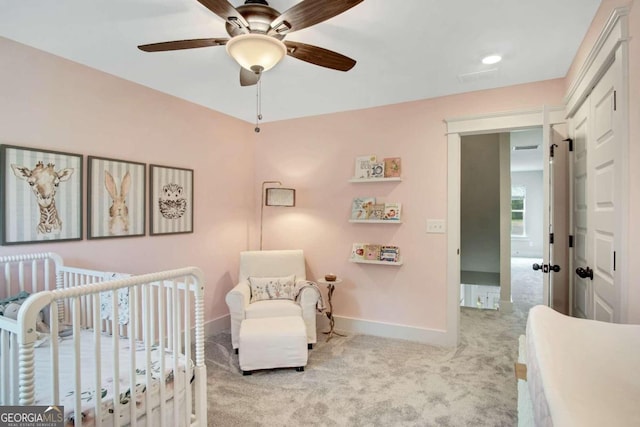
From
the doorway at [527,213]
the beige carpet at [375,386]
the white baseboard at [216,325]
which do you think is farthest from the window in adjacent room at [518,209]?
the white baseboard at [216,325]

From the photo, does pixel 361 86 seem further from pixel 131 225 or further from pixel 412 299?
pixel 131 225

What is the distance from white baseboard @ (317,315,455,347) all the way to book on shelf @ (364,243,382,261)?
67 cm

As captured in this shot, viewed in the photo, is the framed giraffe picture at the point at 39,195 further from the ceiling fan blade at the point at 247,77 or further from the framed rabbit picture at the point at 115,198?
the ceiling fan blade at the point at 247,77

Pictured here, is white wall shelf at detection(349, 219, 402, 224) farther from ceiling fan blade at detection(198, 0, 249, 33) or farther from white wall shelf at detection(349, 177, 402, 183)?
ceiling fan blade at detection(198, 0, 249, 33)

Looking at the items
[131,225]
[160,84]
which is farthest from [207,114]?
[131,225]

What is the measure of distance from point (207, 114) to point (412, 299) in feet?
9.23

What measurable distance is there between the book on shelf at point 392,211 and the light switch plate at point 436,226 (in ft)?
0.99

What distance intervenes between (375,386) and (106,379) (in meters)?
1.71

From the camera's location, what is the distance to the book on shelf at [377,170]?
133 inches

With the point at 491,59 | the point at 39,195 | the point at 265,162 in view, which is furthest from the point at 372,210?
the point at 39,195

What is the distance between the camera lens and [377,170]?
339 cm

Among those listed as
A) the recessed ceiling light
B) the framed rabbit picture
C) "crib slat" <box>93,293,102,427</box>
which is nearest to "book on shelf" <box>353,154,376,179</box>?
the recessed ceiling light

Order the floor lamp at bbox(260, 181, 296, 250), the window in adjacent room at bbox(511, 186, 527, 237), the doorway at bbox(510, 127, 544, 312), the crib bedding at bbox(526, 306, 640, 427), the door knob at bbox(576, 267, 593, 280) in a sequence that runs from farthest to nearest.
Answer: the window in adjacent room at bbox(511, 186, 527, 237), the doorway at bbox(510, 127, 544, 312), the floor lamp at bbox(260, 181, 296, 250), the door knob at bbox(576, 267, 593, 280), the crib bedding at bbox(526, 306, 640, 427)

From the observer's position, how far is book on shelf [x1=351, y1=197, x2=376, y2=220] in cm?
343
